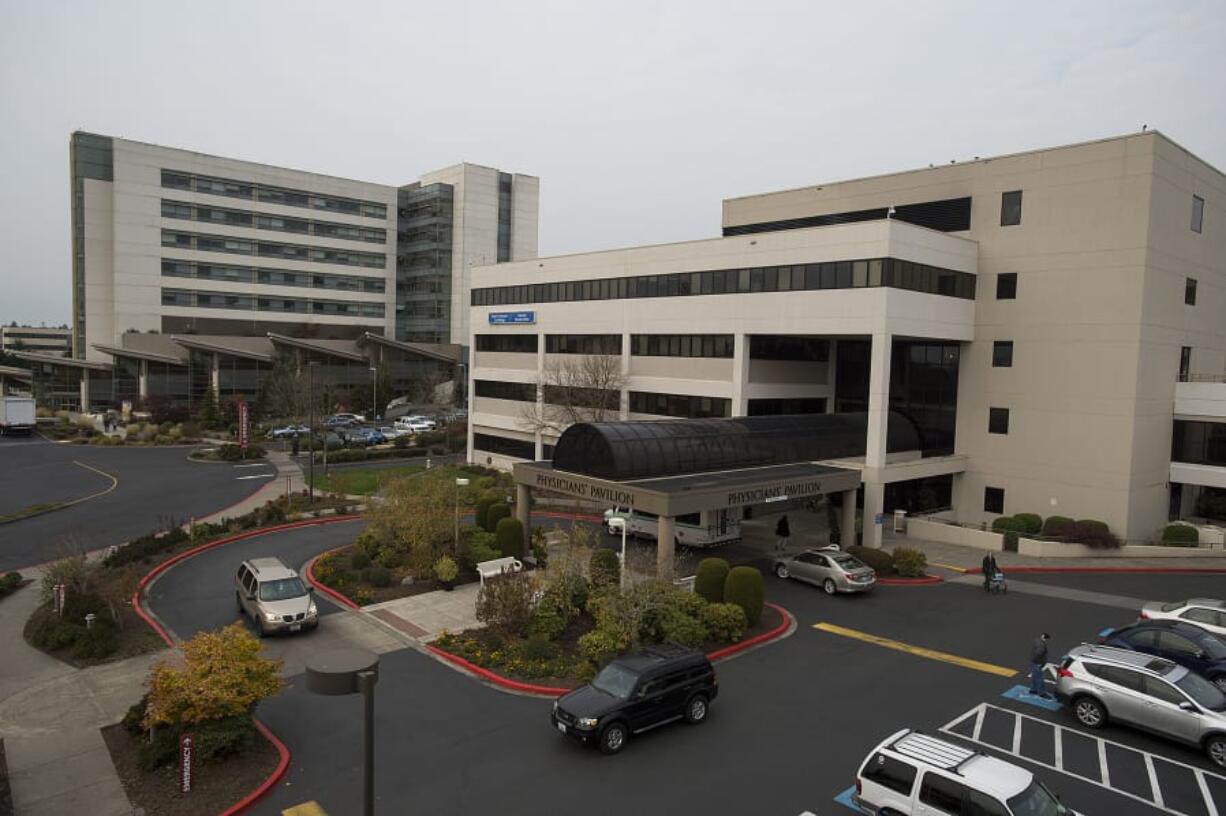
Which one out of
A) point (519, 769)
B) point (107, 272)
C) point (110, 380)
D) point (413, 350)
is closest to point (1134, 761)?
point (519, 769)

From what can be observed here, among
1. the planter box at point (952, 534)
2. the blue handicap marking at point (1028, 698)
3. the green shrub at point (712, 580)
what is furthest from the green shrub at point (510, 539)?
the planter box at point (952, 534)

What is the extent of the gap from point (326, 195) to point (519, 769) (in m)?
98.8

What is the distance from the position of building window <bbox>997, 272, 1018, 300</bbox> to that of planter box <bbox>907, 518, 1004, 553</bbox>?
11.5 m

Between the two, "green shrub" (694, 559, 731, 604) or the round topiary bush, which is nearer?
"green shrub" (694, 559, 731, 604)

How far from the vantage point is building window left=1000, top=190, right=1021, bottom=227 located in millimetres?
37531

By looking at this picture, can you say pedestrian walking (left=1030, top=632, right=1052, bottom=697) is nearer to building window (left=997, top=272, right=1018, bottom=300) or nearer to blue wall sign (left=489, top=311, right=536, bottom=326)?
building window (left=997, top=272, right=1018, bottom=300)

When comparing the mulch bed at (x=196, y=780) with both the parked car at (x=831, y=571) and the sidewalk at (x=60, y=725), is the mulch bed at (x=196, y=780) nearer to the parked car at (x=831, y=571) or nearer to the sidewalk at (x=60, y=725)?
the sidewalk at (x=60, y=725)

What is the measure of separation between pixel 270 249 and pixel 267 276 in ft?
11.0

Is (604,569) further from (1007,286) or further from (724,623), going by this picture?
(1007,286)

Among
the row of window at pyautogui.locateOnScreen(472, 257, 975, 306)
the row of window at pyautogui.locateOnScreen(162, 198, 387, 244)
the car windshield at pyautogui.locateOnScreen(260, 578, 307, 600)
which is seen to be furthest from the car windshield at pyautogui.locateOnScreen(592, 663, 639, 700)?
the row of window at pyautogui.locateOnScreen(162, 198, 387, 244)

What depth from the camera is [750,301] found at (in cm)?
3881

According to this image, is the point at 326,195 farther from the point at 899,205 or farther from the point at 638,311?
the point at 899,205

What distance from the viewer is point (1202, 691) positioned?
15.7 meters

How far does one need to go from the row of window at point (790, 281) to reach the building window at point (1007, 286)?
121 centimetres
